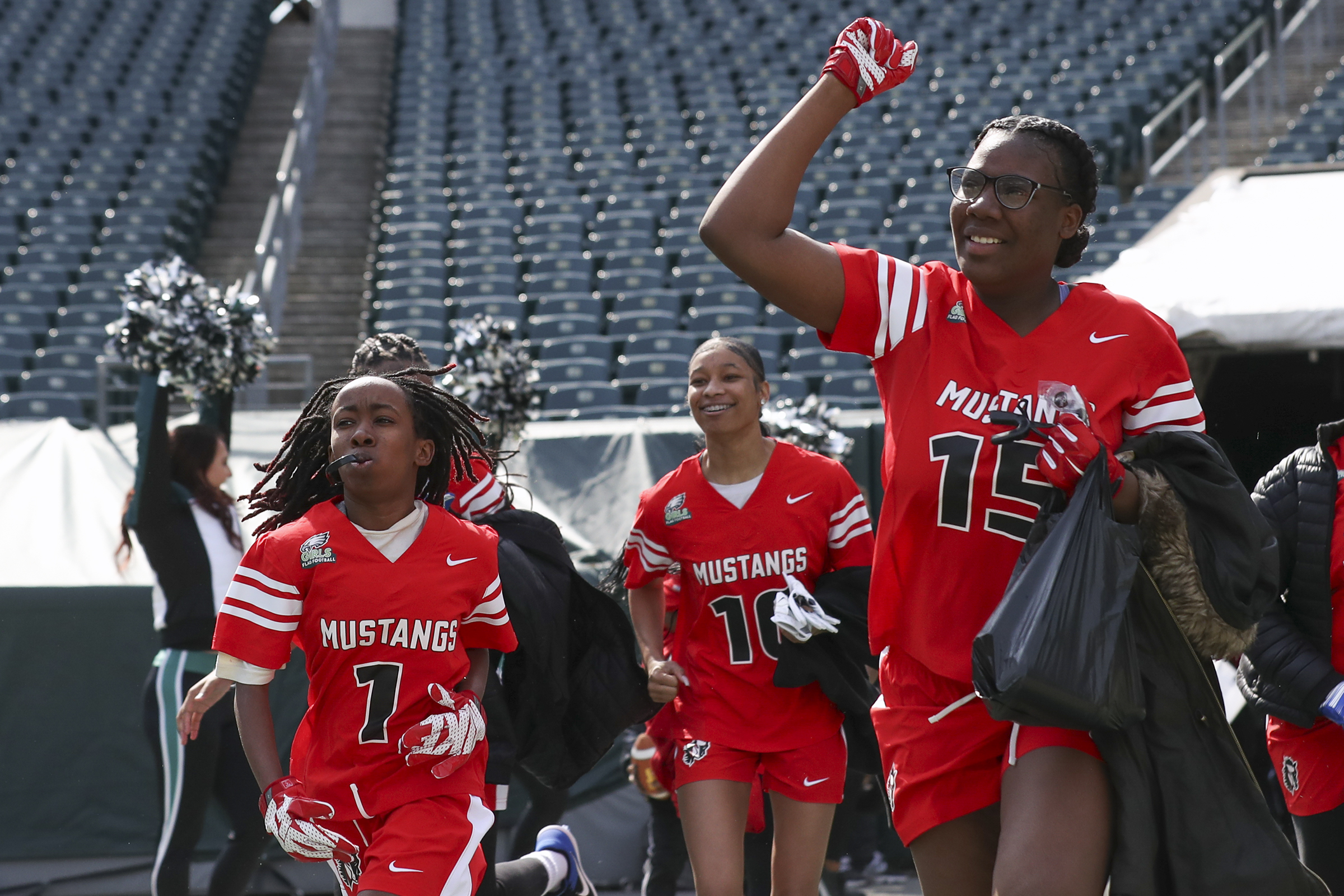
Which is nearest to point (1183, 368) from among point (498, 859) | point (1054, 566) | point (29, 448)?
point (1054, 566)

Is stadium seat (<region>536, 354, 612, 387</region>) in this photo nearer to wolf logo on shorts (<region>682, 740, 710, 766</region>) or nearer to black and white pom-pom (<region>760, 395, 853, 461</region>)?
black and white pom-pom (<region>760, 395, 853, 461</region>)

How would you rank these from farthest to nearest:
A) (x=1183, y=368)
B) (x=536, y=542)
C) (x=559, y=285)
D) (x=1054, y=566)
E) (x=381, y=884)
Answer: (x=559, y=285) < (x=536, y=542) < (x=381, y=884) < (x=1183, y=368) < (x=1054, y=566)

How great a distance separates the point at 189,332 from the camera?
4.99 m

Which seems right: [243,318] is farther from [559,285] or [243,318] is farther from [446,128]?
[446,128]

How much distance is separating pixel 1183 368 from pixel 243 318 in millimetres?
3793

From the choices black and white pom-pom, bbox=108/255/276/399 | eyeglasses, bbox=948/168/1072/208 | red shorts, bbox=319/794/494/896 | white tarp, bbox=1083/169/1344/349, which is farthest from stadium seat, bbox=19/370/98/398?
eyeglasses, bbox=948/168/1072/208

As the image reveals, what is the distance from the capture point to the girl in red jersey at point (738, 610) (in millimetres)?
3996

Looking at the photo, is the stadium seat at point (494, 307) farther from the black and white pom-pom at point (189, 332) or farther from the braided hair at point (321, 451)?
the braided hair at point (321, 451)

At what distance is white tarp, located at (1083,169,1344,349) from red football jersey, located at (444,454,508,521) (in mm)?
2377

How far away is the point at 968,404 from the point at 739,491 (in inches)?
76.3

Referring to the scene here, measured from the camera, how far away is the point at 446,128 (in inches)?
675

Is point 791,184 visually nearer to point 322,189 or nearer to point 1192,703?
point 1192,703

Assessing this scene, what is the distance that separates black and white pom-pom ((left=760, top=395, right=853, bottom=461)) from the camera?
5914 millimetres

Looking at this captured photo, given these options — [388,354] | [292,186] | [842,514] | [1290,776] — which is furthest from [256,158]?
[1290,776]
